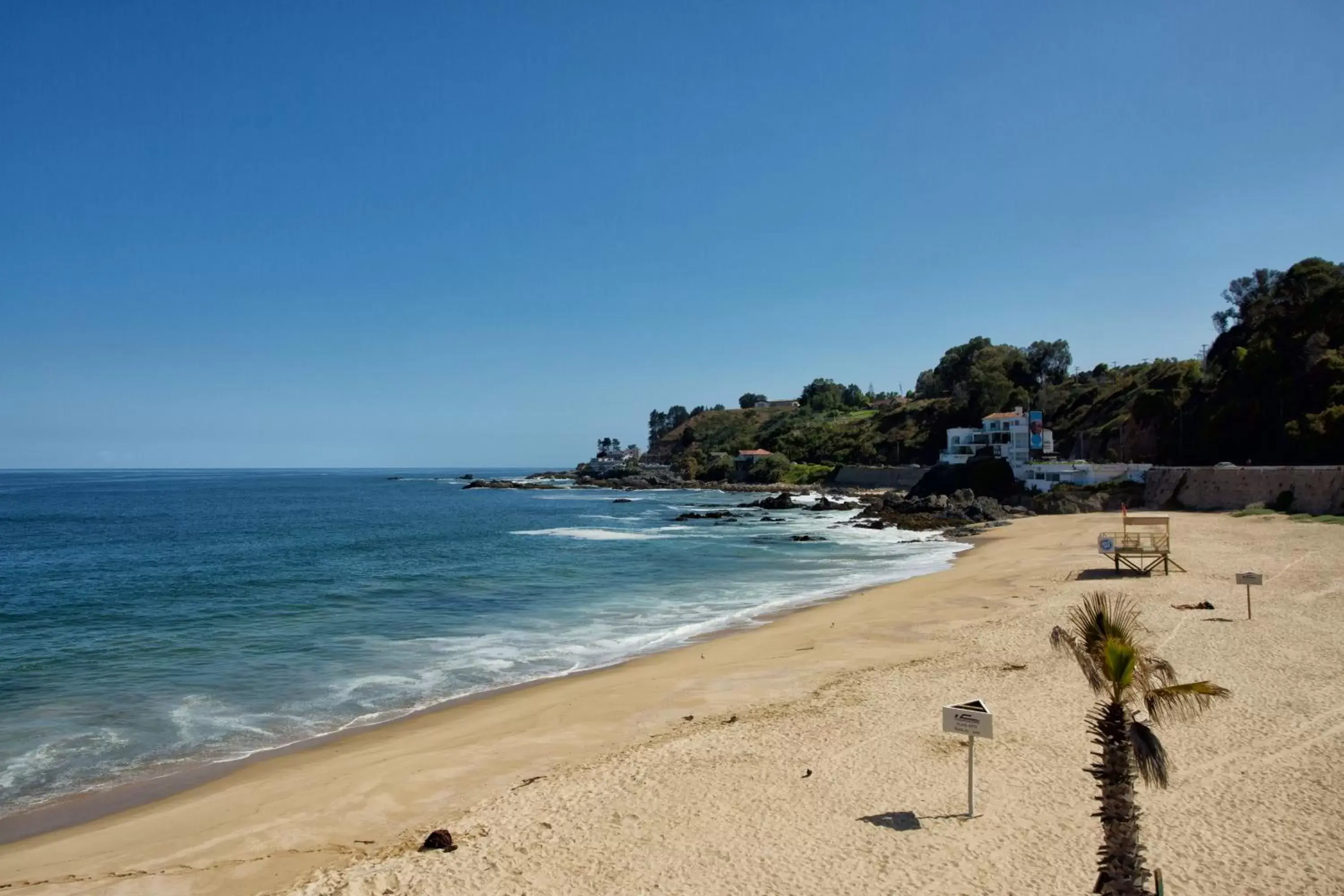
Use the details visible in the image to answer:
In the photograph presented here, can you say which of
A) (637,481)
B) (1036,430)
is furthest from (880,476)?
(637,481)

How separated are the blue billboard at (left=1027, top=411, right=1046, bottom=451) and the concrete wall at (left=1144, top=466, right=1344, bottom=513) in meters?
20.3

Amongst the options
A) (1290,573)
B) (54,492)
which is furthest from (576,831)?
(54,492)

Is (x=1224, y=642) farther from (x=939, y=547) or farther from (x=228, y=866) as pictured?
(x=939, y=547)

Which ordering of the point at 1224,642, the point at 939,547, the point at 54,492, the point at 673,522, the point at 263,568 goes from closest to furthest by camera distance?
the point at 1224,642, the point at 263,568, the point at 939,547, the point at 673,522, the point at 54,492

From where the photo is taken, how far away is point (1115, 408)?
8175cm

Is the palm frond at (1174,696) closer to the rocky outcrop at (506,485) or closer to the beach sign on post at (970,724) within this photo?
the beach sign on post at (970,724)

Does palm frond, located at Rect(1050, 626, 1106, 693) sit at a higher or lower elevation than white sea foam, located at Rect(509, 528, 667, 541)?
higher

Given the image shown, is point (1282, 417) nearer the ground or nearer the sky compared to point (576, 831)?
nearer the sky

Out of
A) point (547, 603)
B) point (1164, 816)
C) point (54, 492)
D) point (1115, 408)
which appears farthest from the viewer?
point (54, 492)

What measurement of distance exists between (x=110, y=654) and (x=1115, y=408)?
86.5m

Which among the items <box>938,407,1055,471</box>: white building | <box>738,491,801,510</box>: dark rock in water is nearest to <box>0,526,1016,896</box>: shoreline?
<box>738,491,801,510</box>: dark rock in water

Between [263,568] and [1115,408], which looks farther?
[1115,408]

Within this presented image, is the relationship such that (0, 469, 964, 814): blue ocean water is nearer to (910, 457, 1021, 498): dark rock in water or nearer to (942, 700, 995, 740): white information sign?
(942, 700, 995, 740): white information sign

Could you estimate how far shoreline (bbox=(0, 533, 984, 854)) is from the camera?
1073 centimetres
